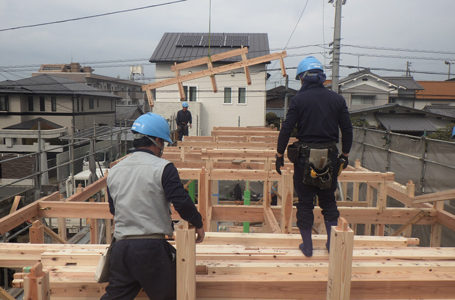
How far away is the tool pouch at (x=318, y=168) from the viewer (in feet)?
10.4

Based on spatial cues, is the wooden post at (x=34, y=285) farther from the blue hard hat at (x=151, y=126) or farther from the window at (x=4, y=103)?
the window at (x=4, y=103)

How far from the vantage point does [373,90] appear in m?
35.4

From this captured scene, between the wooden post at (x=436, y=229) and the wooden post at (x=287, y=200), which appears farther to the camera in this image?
the wooden post at (x=436, y=229)

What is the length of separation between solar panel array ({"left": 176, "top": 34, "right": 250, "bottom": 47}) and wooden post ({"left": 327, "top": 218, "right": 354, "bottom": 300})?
27528mm

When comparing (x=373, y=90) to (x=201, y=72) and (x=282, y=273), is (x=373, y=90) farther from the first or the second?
(x=282, y=273)

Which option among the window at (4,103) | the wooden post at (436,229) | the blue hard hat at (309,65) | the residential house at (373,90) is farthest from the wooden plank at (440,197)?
the residential house at (373,90)

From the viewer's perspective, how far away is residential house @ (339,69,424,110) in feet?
113

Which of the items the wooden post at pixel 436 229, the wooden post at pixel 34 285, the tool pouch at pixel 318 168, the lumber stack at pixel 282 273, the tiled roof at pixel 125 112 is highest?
the tiled roof at pixel 125 112

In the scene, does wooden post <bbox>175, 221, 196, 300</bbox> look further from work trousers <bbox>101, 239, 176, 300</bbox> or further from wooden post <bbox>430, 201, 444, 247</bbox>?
wooden post <bbox>430, 201, 444, 247</bbox>

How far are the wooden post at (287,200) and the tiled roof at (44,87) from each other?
2678 cm

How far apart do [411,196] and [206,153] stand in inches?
153

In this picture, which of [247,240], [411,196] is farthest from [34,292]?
[411,196]

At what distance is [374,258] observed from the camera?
9.87 feet

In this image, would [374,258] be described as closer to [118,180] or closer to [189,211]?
[189,211]
